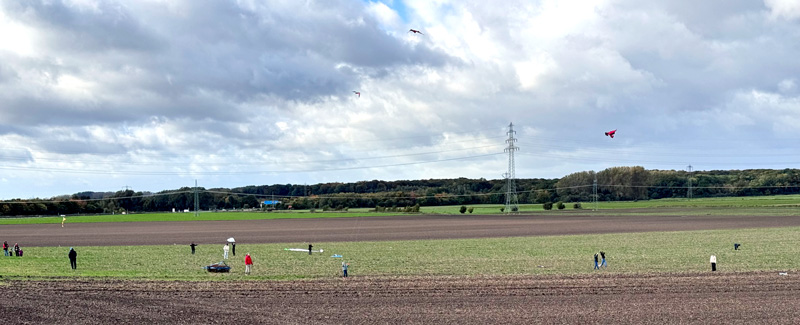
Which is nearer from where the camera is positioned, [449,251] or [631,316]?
[631,316]

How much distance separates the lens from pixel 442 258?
3975cm

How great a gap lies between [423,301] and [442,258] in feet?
54.3

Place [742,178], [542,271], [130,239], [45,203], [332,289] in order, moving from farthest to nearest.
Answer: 1. [742,178]
2. [45,203]
3. [130,239]
4. [542,271]
5. [332,289]

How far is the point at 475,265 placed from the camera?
1379 inches

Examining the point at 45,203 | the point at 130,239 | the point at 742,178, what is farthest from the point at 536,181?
the point at 130,239

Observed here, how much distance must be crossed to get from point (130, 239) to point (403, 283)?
4520cm

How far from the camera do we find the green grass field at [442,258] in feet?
104

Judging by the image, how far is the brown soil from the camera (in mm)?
20281

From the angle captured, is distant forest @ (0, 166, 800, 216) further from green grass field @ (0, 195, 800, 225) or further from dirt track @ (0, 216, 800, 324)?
dirt track @ (0, 216, 800, 324)

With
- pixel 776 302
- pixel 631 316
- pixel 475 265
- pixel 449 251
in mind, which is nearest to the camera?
pixel 631 316

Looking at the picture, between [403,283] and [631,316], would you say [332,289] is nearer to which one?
[403,283]

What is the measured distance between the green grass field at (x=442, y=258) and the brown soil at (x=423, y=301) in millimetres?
3312

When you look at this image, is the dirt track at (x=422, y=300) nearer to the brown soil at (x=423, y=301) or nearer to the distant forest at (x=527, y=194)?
the brown soil at (x=423, y=301)

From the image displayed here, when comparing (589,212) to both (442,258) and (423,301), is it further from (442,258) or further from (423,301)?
(423,301)
